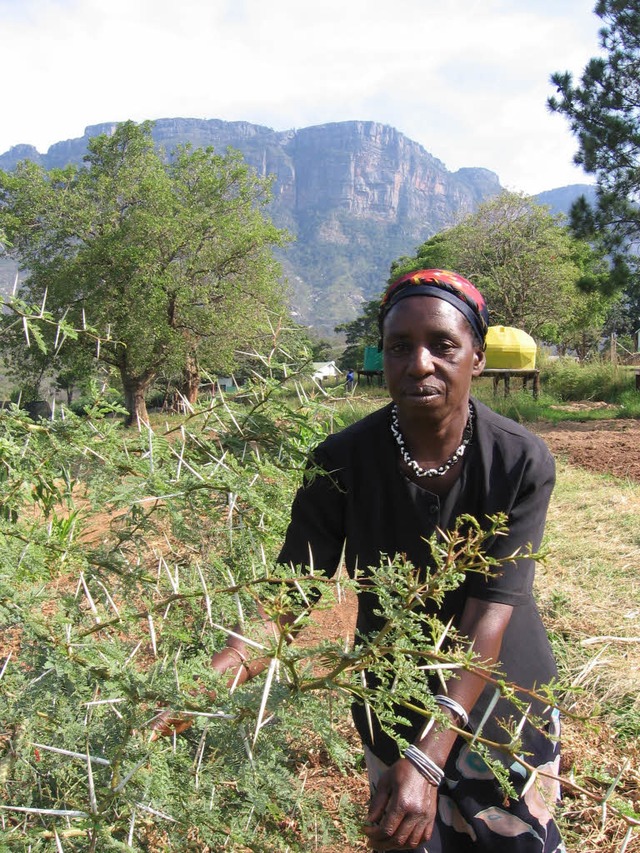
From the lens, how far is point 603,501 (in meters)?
6.24

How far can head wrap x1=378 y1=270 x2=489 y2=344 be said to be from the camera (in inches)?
62.6

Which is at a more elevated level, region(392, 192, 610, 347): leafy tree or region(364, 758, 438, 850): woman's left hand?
region(392, 192, 610, 347): leafy tree

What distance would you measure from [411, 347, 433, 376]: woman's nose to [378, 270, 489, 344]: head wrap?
140mm

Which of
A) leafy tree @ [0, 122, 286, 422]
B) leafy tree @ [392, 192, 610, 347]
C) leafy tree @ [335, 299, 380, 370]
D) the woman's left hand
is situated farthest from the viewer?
leafy tree @ [335, 299, 380, 370]

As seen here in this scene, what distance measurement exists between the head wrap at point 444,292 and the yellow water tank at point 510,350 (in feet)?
50.5

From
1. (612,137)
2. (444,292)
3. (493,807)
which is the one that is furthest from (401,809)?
(612,137)

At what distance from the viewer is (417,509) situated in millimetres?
1703

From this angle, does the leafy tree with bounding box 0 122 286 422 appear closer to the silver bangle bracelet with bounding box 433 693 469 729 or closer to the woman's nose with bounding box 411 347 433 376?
the woman's nose with bounding box 411 347 433 376

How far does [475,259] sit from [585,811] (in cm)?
2599

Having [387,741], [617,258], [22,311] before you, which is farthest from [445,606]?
[617,258]

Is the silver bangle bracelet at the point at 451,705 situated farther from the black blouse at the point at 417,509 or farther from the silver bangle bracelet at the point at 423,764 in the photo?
the black blouse at the point at 417,509

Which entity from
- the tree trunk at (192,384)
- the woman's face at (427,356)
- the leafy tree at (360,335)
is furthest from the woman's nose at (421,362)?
the leafy tree at (360,335)

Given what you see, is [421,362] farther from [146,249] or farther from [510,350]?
[146,249]

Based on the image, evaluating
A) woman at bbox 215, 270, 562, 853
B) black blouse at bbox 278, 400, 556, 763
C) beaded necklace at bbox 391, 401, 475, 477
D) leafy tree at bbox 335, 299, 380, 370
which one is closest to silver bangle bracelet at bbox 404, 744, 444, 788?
woman at bbox 215, 270, 562, 853
